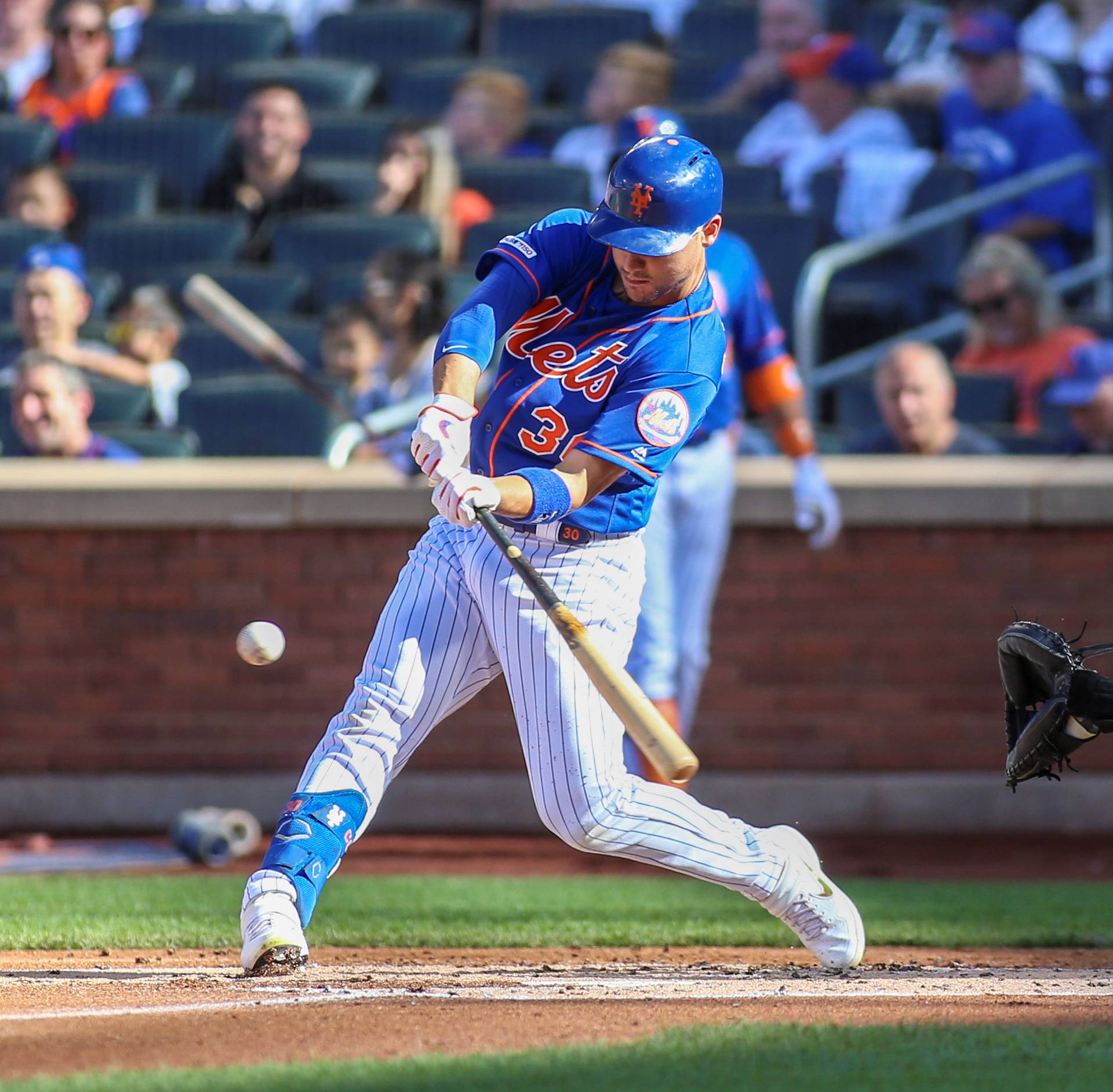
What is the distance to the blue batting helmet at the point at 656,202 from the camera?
3.59 m

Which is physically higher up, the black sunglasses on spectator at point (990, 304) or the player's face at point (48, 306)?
the black sunglasses on spectator at point (990, 304)

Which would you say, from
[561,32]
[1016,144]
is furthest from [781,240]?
[561,32]

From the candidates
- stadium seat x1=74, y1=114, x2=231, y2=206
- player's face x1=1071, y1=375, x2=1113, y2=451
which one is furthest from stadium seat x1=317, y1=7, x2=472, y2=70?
player's face x1=1071, y1=375, x2=1113, y2=451

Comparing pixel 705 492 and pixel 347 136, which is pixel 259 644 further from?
pixel 347 136

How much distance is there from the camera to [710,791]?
6.98 m

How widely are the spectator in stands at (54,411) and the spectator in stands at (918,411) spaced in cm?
316

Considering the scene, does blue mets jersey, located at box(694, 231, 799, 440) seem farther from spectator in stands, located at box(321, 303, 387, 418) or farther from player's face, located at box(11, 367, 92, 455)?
player's face, located at box(11, 367, 92, 455)

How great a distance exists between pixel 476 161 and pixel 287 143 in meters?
1.00

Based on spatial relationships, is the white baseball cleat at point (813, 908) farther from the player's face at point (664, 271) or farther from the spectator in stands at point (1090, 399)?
the spectator in stands at point (1090, 399)

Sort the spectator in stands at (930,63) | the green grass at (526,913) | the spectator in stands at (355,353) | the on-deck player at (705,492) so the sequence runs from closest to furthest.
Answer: the green grass at (526,913) < the on-deck player at (705,492) < the spectator in stands at (355,353) < the spectator in stands at (930,63)

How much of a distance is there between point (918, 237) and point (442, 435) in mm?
5691

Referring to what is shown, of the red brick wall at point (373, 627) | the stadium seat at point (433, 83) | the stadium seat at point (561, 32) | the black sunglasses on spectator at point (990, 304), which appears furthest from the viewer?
the stadium seat at point (561, 32)

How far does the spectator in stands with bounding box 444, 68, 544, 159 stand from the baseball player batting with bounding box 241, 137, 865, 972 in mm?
5830

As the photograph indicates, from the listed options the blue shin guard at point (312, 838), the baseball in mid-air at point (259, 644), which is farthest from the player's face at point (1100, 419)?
the blue shin guard at point (312, 838)
